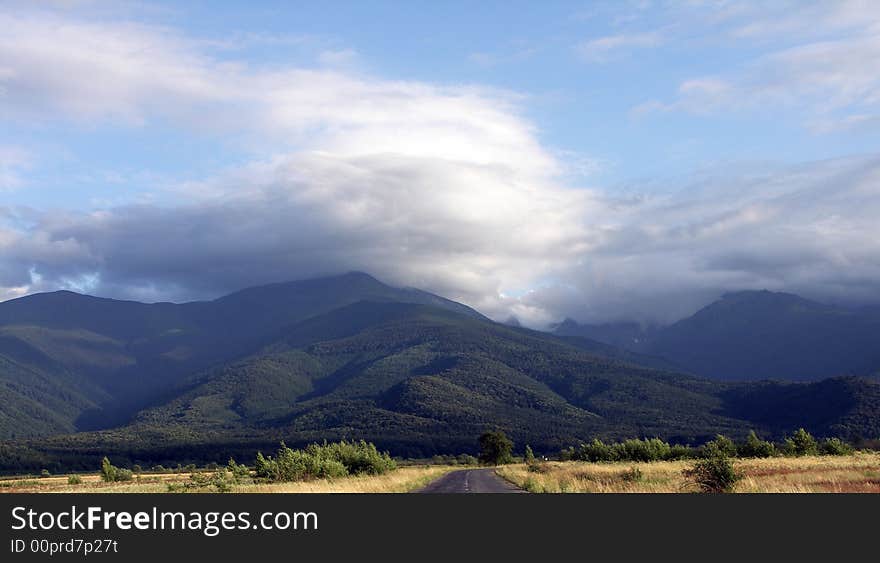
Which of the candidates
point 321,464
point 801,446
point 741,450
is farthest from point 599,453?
point 321,464

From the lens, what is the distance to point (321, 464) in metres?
52.5

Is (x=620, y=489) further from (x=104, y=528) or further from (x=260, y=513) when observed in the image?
(x=104, y=528)

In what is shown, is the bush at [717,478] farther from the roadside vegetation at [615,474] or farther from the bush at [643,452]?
the bush at [643,452]

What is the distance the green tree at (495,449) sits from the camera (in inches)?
5541

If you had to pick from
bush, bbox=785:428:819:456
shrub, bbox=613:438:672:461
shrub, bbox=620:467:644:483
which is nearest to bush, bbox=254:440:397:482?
shrub, bbox=620:467:644:483

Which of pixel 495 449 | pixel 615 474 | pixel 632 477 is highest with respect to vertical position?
pixel 632 477

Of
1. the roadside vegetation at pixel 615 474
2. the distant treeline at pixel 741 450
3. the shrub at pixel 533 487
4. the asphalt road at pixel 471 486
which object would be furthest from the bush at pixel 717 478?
the distant treeline at pixel 741 450

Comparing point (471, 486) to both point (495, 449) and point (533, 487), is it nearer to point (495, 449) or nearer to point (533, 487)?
point (533, 487)

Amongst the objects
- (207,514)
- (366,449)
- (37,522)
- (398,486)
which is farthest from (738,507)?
(366,449)

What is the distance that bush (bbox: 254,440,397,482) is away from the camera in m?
51.8

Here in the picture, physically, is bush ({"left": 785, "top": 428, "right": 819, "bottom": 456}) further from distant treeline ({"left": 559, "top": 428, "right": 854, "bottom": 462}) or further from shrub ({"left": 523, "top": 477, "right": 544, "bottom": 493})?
shrub ({"left": 523, "top": 477, "right": 544, "bottom": 493})

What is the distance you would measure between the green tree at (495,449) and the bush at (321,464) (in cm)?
7473

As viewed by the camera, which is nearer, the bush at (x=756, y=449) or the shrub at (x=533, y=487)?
the shrub at (x=533, y=487)

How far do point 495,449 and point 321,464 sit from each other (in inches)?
3632
